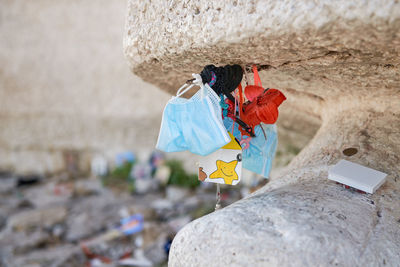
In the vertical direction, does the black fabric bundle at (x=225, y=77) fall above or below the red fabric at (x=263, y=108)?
above

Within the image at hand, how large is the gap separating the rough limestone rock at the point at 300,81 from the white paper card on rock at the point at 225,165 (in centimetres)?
6

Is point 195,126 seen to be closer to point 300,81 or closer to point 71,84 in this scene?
point 300,81

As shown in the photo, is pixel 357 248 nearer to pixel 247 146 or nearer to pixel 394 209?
pixel 394 209

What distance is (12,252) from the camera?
2.12 metres

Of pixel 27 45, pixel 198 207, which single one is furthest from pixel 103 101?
pixel 198 207

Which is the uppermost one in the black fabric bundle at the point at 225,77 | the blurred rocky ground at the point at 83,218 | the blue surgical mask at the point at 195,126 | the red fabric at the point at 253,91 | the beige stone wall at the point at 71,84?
the black fabric bundle at the point at 225,77

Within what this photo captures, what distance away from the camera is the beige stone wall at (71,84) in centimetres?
335

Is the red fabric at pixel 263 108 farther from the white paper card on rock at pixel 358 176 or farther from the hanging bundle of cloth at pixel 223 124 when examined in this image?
the white paper card on rock at pixel 358 176

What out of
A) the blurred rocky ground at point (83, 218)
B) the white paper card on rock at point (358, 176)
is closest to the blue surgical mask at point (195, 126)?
the white paper card on rock at point (358, 176)

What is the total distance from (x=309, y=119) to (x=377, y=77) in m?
0.58

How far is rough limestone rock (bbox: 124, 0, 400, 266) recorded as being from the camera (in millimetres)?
436

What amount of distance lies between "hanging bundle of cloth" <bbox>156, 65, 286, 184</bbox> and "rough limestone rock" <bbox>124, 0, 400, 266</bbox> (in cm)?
5

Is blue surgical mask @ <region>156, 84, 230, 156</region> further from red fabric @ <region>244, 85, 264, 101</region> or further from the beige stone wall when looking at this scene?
the beige stone wall

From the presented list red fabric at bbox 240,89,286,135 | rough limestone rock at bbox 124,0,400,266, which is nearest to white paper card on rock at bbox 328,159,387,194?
rough limestone rock at bbox 124,0,400,266
